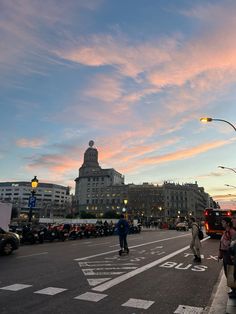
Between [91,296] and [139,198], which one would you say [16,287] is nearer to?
[91,296]

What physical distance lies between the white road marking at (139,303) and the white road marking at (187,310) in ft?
2.00

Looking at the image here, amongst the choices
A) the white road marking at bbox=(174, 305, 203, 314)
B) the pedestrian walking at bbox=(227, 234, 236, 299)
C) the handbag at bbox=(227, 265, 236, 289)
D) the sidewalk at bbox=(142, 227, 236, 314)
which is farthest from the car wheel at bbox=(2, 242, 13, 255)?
the handbag at bbox=(227, 265, 236, 289)

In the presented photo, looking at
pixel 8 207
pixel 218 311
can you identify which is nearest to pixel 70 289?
pixel 218 311

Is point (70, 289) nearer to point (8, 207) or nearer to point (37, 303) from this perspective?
point (37, 303)

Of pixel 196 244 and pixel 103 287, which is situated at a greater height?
pixel 196 244

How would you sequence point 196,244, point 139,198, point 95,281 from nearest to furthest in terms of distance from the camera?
point 95,281 → point 196,244 → point 139,198

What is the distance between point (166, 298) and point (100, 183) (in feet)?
614

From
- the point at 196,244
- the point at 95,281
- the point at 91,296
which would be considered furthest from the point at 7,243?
the point at 91,296

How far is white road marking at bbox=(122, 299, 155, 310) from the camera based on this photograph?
6.97m

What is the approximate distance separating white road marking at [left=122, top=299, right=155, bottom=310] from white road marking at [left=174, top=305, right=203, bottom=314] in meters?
0.61

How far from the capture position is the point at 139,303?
722 centimetres

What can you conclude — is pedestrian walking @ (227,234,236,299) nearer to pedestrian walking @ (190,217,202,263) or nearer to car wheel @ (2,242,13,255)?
pedestrian walking @ (190,217,202,263)

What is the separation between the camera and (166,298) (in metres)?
7.82

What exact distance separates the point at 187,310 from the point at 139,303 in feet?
3.30
